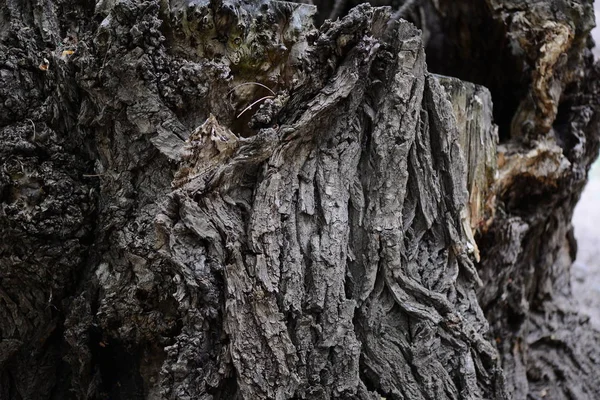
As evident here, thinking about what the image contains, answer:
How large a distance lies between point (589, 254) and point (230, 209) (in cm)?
360

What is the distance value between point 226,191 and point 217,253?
138mm

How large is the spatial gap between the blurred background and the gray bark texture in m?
1.32

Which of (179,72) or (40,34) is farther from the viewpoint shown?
(40,34)

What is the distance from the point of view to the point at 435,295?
49.5 inches

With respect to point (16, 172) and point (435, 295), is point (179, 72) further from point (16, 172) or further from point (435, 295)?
point (435, 295)

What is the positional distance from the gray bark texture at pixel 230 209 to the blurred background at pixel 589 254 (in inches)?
51.9

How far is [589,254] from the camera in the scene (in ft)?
12.9

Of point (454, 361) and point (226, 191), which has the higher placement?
point (226, 191)

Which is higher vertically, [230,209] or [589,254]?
[589,254]

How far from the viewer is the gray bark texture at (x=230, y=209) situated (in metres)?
1.12

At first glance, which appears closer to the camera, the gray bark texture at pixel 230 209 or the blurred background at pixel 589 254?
the gray bark texture at pixel 230 209

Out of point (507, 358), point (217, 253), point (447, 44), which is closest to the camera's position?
point (217, 253)

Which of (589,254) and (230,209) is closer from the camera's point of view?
(230,209)

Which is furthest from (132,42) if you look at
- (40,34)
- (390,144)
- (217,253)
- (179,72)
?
(390,144)
